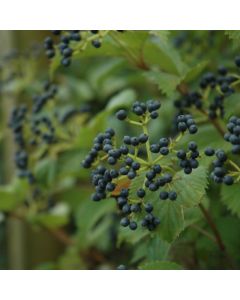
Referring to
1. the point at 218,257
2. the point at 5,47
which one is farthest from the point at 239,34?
the point at 5,47

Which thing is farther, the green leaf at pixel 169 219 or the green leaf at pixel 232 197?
the green leaf at pixel 232 197

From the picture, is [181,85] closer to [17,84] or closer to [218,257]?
[218,257]

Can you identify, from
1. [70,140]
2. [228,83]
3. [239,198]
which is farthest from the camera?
[70,140]

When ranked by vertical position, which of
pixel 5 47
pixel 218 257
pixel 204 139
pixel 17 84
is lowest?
pixel 218 257

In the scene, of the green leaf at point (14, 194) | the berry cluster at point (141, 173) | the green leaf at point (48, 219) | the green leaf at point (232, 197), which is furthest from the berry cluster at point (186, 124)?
the green leaf at point (48, 219)

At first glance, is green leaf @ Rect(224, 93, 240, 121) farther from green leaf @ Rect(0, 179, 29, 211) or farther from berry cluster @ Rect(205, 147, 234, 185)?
green leaf @ Rect(0, 179, 29, 211)

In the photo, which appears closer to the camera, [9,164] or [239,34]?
[239,34]

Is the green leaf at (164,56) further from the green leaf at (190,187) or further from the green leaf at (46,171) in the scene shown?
the green leaf at (46,171)

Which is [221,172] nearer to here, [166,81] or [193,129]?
[193,129]

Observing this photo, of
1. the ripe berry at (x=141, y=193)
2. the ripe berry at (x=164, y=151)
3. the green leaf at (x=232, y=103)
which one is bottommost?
the ripe berry at (x=141, y=193)

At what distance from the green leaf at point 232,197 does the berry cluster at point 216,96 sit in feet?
0.56

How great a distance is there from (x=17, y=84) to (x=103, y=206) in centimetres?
76

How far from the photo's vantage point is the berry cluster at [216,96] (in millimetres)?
1230

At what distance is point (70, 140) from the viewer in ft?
5.71
